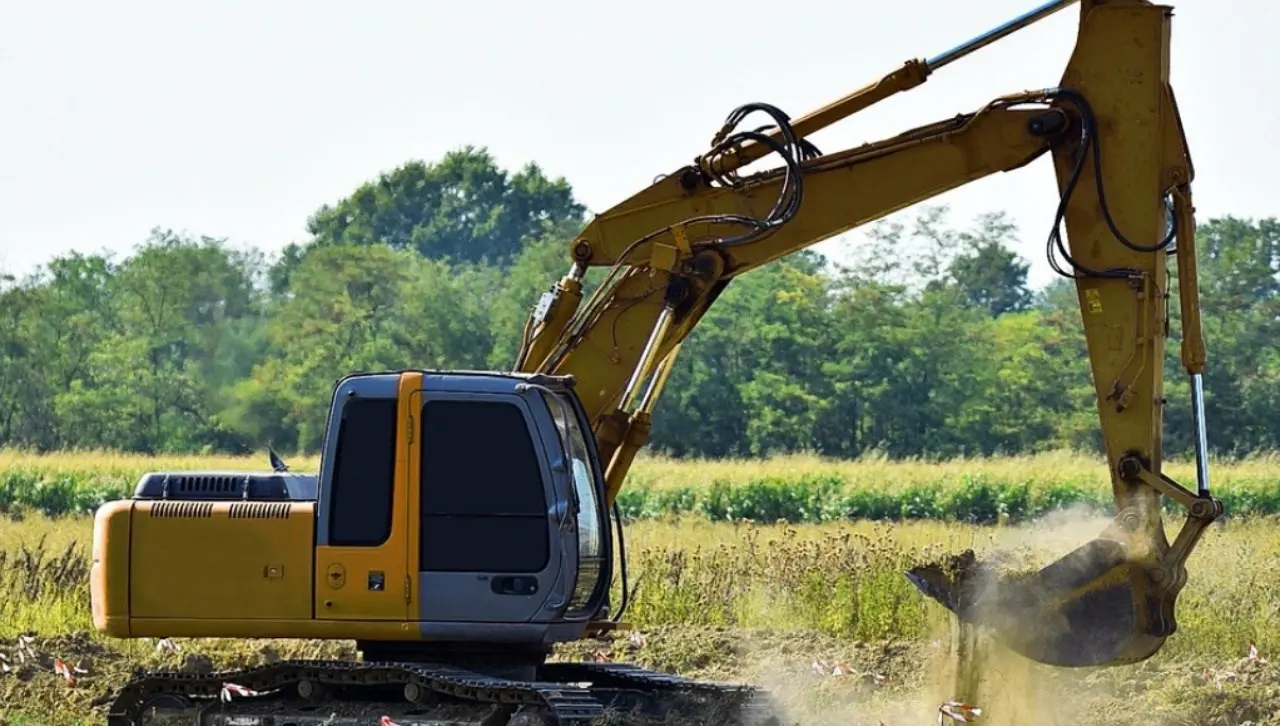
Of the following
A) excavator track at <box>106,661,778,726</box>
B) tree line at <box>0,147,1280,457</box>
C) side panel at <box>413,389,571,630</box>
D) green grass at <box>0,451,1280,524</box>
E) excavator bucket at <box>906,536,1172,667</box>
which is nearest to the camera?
excavator track at <box>106,661,778,726</box>

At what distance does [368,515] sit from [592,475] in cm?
144

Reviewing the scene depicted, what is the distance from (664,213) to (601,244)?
0.46 m

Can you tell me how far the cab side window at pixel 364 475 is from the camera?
40.5 feet

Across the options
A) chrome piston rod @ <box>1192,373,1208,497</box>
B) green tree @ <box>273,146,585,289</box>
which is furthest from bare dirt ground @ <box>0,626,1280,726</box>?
green tree @ <box>273,146,585,289</box>

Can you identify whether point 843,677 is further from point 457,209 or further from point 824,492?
point 457,209

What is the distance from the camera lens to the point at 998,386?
5541cm

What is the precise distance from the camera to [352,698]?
491 inches

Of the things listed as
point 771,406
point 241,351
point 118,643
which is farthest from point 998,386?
point 118,643

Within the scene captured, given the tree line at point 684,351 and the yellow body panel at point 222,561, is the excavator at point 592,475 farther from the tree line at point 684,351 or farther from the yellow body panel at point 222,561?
the tree line at point 684,351

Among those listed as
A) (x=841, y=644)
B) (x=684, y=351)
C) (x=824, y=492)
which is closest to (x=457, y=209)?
(x=684, y=351)

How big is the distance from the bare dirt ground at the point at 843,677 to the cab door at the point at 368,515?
123 inches

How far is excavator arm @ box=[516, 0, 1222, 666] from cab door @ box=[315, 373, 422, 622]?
1.51 metres

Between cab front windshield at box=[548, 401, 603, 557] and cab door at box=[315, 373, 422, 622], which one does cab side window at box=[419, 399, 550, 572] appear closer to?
cab door at box=[315, 373, 422, 622]

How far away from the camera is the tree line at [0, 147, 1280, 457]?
4934cm
